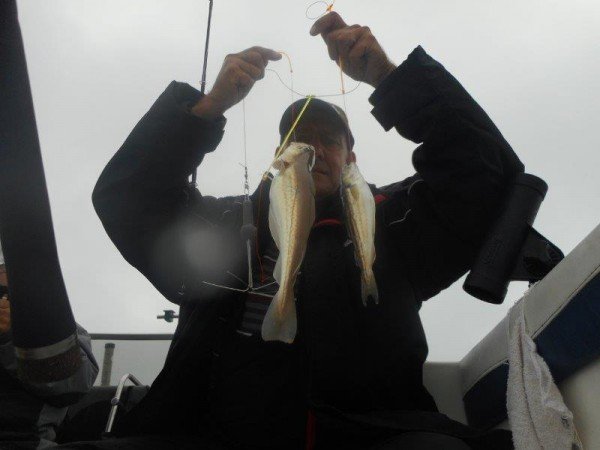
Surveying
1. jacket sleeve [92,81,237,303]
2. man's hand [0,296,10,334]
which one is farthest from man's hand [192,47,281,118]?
man's hand [0,296,10,334]

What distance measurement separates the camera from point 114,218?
247 cm

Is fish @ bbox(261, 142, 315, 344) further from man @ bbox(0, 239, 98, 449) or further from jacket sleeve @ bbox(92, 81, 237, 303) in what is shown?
man @ bbox(0, 239, 98, 449)

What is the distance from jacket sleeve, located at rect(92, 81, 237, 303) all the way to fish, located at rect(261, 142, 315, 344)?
87 cm

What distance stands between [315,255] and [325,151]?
610 millimetres

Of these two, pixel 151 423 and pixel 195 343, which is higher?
pixel 195 343

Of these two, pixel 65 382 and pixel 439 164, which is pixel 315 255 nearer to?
pixel 439 164

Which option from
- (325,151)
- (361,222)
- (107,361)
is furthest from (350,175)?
(107,361)

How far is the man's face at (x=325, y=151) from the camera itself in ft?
8.70

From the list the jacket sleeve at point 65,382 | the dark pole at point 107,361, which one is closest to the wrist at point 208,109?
the jacket sleeve at point 65,382

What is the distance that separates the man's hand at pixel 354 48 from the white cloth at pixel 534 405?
4.36 feet

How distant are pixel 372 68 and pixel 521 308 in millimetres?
1306

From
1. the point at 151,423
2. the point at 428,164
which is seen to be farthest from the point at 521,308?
the point at 151,423

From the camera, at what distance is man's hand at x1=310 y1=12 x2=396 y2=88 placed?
7.82 ft

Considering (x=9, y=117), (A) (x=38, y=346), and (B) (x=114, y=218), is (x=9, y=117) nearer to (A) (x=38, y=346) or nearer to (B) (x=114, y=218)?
(A) (x=38, y=346)
